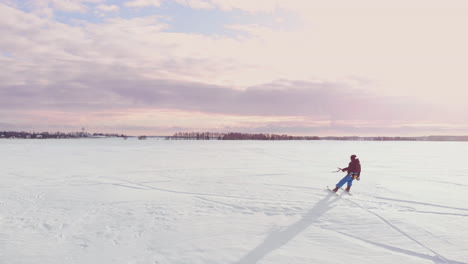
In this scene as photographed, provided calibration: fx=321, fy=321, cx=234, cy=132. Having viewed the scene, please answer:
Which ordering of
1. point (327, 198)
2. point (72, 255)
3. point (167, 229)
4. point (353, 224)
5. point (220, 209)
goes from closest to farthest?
point (72, 255) → point (167, 229) → point (353, 224) → point (220, 209) → point (327, 198)

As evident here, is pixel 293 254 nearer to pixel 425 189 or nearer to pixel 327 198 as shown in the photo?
pixel 327 198

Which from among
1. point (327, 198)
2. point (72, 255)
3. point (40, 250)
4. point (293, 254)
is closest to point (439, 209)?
point (327, 198)

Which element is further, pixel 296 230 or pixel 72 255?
pixel 296 230

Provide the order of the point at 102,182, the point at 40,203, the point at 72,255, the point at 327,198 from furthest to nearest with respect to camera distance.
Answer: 1. the point at 102,182
2. the point at 327,198
3. the point at 40,203
4. the point at 72,255

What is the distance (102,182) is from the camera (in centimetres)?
1195

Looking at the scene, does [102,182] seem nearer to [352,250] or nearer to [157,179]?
[157,179]

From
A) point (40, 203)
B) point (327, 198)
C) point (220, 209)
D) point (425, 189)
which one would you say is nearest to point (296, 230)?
point (220, 209)

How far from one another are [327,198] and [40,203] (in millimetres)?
7815

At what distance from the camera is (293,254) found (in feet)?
16.6

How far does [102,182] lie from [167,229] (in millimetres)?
6773

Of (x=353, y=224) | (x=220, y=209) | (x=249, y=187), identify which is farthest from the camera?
(x=249, y=187)

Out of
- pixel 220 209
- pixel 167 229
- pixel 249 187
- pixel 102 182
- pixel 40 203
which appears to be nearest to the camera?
pixel 167 229

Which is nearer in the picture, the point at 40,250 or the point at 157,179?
the point at 40,250

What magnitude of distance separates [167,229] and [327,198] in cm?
507
